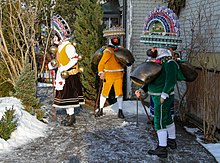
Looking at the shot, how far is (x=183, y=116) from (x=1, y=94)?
4863 millimetres

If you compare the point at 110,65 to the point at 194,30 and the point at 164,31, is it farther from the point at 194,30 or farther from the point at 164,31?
the point at 164,31

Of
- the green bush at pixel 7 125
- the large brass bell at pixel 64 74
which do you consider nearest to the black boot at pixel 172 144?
the large brass bell at pixel 64 74

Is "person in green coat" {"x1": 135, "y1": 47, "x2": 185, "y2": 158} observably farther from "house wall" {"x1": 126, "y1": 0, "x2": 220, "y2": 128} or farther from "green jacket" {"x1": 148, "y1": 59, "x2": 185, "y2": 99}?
"house wall" {"x1": 126, "y1": 0, "x2": 220, "y2": 128}

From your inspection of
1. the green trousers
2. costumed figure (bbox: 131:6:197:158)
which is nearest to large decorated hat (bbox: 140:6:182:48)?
costumed figure (bbox: 131:6:197:158)

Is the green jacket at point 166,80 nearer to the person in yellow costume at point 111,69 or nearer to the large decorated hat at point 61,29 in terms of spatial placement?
the person in yellow costume at point 111,69

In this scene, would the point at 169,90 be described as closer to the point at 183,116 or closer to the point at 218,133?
the point at 218,133

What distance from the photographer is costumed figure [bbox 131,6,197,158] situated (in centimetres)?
505

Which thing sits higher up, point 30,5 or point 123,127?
point 30,5

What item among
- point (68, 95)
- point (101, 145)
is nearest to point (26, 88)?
point (68, 95)

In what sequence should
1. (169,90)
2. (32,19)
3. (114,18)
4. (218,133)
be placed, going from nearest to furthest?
(169,90) < (218,133) < (32,19) < (114,18)

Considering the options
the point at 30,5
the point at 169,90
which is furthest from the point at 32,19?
the point at 169,90

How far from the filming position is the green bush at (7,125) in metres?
5.54

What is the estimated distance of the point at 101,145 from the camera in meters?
5.71

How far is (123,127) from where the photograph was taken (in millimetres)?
6867
